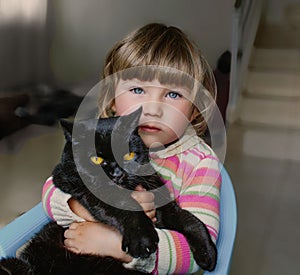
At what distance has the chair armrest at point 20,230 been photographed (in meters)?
0.73

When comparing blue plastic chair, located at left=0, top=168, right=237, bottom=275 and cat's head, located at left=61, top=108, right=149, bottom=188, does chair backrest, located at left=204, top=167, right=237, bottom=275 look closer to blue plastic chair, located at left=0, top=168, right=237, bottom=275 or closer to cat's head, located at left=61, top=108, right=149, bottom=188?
blue plastic chair, located at left=0, top=168, right=237, bottom=275

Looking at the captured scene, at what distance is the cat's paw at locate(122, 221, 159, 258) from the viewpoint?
59 centimetres

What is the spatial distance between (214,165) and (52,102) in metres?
0.61

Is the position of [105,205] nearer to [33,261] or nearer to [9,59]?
[33,261]

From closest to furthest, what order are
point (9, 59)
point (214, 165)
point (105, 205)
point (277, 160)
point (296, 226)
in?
1. point (105, 205)
2. point (214, 165)
3. point (9, 59)
4. point (296, 226)
5. point (277, 160)

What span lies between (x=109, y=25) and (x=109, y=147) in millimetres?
636

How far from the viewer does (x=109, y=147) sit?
0.62 meters

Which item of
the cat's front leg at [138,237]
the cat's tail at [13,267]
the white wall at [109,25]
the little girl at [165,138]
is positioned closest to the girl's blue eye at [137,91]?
the little girl at [165,138]

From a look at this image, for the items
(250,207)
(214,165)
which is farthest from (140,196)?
(250,207)

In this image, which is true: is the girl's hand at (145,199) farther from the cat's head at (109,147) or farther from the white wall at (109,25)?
the white wall at (109,25)

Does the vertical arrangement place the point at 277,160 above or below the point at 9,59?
below

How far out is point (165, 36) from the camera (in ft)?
2.47

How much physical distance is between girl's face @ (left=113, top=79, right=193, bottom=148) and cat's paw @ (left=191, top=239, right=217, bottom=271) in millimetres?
172

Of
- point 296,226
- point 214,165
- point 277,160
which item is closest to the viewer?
point 214,165
